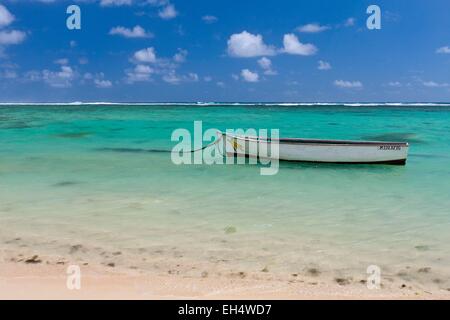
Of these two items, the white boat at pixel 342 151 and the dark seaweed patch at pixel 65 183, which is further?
the white boat at pixel 342 151

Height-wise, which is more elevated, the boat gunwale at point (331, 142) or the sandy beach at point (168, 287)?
the boat gunwale at point (331, 142)

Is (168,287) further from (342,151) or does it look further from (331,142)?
(331,142)

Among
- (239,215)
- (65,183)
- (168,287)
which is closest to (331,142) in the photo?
(239,215)

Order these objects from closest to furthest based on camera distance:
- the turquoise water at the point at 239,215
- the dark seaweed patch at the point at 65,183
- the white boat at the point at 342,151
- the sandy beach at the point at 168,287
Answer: the sandy beach at the point at 168,287
the turquoise water at the point at 239,215
the dark seaweed patch at the point at 65,183
the white boat at the point at 342,151

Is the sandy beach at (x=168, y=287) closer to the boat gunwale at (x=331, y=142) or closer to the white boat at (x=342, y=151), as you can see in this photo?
the white boat at (x=342, y=151)

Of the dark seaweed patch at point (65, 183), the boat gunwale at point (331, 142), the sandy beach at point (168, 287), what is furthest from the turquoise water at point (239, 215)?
the boat gunwale at point (331, 142)

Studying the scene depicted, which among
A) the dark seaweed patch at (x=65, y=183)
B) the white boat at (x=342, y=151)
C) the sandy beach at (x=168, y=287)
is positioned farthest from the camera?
the white boat at (x=342, y=151)

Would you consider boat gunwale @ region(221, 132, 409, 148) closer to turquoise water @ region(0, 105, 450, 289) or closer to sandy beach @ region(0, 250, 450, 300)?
turquoise water @ region(0, 105, 450, 289)

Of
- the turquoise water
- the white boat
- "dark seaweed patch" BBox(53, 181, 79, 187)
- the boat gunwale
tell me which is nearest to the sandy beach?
the turquoise water

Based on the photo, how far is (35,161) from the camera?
13.1 m

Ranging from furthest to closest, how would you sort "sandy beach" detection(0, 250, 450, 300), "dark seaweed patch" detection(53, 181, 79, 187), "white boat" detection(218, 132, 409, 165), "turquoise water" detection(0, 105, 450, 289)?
"white boat" detection(218, 132, 409, 165), "dark seaweed patch" detection(53, 181, 79, 187), "turquoise water" detection(0, 105, 450, 289), "sandy beach" detection(0, 250, 450, 300)
